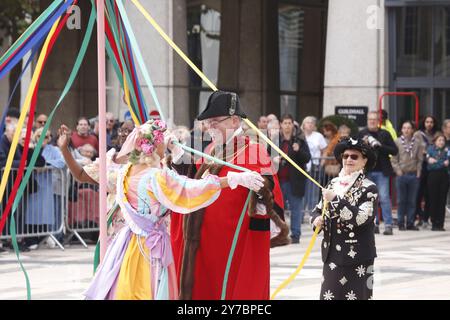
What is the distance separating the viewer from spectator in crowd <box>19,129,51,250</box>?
16.6 m

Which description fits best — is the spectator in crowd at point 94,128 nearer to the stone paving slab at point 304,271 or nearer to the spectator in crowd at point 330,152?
the stone paving slab at point 304,271

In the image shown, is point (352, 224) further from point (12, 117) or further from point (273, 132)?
point (12, 117)

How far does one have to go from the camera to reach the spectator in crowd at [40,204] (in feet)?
Result: 54.4

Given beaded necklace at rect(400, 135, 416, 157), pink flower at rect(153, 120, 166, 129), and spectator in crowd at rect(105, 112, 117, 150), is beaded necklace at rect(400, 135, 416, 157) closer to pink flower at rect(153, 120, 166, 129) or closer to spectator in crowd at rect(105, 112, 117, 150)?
spectator in crowd at rect(105, 112, 117, 150)

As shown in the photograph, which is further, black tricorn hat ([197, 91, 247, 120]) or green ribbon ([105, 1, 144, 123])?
green ribbon ([105, 1, 144, 123])

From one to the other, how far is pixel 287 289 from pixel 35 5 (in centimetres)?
1657

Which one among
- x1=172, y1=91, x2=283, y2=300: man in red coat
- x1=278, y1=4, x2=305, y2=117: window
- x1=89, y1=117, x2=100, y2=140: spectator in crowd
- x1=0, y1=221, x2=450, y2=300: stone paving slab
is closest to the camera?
x1=172, y1=91, x2=283, y2=300: man in red coat

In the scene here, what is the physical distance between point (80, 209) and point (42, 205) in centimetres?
66

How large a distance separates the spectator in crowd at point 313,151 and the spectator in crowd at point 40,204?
512 centimetres

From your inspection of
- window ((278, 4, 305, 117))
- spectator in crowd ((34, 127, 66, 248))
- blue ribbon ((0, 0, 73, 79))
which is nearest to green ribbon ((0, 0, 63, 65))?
blue ribbon ((0, 0, 73, 79))

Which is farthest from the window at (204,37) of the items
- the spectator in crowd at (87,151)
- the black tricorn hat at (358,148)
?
the black tricorn hat at (358,148)

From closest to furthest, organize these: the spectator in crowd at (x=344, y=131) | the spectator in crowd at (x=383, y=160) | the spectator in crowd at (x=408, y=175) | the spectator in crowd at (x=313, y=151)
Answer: the spectator in crowd at (x=383, y=160) → the spectator in crowd at (x=408, y=175) → the spectator in crowd at (x=344, y=131) → the spectator in crowd at (x=313, y=151)

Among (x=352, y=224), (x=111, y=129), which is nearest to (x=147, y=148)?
(x=352, y=224)

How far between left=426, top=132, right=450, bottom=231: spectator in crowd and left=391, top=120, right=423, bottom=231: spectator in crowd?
0.22 meters
